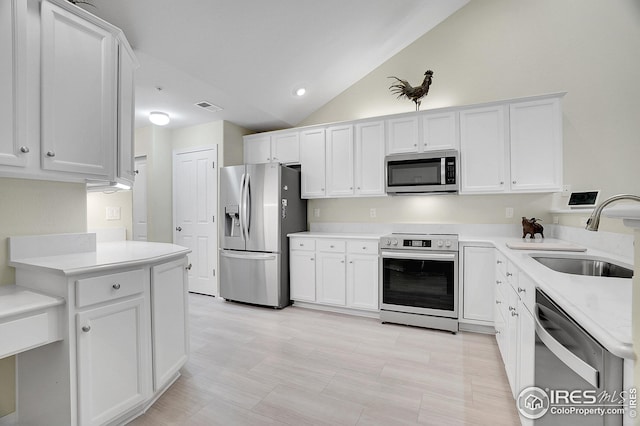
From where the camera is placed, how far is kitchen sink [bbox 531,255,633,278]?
5.85 feet

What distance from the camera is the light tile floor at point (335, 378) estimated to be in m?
1.80

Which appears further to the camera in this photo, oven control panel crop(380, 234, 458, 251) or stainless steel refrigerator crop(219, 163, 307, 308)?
stainless steel refrigerator crop(219, 163, 307, 308)

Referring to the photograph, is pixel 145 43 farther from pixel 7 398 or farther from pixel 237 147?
pixel 7 398

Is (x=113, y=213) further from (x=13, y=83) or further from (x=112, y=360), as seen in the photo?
(x=112, y=360)

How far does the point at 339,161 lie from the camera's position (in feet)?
12.8

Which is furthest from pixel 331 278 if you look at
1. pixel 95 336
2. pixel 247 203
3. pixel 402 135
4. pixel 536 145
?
pixel 536 145

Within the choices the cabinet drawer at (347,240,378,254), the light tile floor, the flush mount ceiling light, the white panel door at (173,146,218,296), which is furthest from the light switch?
the cabinet drawer at (347,240,378,254)

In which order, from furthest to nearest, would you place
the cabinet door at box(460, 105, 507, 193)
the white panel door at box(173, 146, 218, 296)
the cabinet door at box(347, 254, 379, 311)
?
the white panel door at box(173, 146, 218, 296) < the cabinet door at box(347, 254, 379, 311) < the cabinet door at box(460, 105, 507, 193)

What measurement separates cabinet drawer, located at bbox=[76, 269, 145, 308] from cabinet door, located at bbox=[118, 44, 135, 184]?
2.53 feet

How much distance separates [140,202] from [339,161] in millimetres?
3215

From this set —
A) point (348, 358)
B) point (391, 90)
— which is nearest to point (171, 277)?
point (348, 358)

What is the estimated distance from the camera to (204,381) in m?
2.18

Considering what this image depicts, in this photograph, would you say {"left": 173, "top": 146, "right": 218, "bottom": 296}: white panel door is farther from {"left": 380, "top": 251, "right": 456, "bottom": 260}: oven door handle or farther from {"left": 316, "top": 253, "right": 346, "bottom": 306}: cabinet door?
{"left": 380, "top": 251, "right": 456, "bottom": 260}: oven door handle

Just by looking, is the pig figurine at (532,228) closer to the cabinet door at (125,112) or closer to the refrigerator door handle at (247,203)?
the refrigerator door handle at (247,203)
